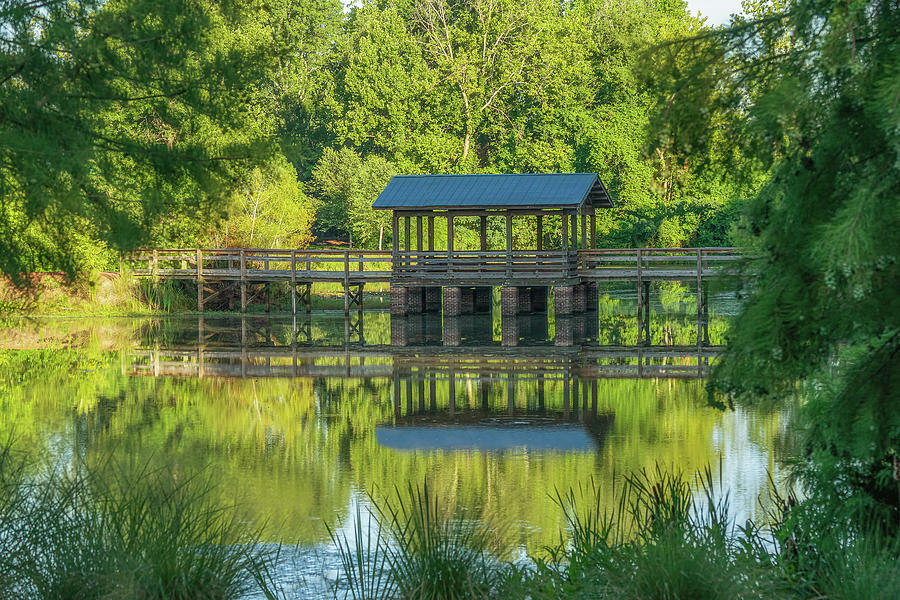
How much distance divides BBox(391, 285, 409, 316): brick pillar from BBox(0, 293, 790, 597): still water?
5.29m

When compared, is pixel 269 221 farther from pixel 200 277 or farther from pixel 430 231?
pixel 430 231

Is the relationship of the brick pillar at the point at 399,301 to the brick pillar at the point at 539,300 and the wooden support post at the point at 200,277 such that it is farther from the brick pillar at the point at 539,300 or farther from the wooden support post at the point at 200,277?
the wooden support post at the point at 200,277

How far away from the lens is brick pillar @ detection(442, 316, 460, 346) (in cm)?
2505

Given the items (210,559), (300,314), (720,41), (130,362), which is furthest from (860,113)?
(300,314)

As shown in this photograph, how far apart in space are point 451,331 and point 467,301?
6.64 m

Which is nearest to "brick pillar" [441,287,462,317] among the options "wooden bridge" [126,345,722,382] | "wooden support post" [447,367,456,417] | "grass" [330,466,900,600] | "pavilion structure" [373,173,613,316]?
"pavilion structure" [373,173,613,316]

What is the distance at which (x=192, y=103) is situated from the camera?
8.17 m

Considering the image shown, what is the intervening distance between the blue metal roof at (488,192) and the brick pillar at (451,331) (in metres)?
2.92

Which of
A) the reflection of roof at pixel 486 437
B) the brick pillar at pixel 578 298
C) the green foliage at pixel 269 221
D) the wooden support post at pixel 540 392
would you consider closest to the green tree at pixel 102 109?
the reflection of roof at pixel 486 437

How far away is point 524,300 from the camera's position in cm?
3406

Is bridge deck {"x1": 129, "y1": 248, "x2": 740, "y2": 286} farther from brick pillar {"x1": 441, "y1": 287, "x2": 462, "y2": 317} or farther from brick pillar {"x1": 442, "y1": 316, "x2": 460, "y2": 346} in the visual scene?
brick pillar {"x1": 442, "y1": 316, "x2": 460, "y2": 346}

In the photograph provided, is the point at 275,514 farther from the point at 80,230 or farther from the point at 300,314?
the point at 300,314

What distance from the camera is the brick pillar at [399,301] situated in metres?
32.4

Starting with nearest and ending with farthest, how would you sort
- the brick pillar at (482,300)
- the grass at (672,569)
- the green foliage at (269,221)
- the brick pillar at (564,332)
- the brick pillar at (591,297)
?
the grass at (672,569), the brick pillar at (564,332), the brick pillar at (591,297), the brick pillar at (482,300), the green foliage at (269,221)
